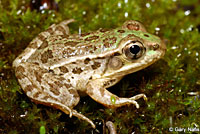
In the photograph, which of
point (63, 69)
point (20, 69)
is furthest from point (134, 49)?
point (20, 69)

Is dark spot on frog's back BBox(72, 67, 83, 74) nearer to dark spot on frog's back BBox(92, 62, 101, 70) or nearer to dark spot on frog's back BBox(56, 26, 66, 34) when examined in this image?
dark spot on frog's back BBox(92, 62, 101, 70)

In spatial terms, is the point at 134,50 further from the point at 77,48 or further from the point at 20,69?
the point at 20,69

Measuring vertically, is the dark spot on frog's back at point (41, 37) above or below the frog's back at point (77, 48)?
above

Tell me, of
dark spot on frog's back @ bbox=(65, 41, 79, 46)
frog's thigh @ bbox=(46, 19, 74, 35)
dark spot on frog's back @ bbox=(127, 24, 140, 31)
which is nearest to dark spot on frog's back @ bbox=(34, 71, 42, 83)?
dark spot on frog's back @ bbox=(65, 41, 79, 46)

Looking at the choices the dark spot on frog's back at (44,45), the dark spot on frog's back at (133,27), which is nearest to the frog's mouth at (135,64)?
the dark spot on frog's back at (133,27)

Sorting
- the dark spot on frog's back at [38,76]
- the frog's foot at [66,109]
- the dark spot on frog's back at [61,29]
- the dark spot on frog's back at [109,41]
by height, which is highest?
the dark spot on frog's back at [61,29]

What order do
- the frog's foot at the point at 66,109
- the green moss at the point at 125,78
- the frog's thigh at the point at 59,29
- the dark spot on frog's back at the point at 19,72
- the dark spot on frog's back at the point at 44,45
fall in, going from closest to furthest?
the frog's foot at the point at 66,109 < the green moss at the point at 125,78 < the dark spot on frog's back at the point at 19,72 < the dark spot on frog's back at the point at 44,45 < the frog's thigh at the point at 59,29

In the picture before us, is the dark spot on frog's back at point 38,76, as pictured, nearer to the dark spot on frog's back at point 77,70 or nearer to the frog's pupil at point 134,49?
the dark spot on frog's back at point 77,70
